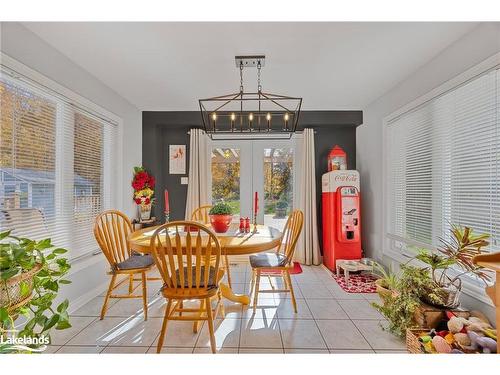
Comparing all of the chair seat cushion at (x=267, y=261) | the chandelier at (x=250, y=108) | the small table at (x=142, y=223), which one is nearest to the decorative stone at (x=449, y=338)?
the chair seat cushion at (x=267, y=261)

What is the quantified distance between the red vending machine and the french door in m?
0.72

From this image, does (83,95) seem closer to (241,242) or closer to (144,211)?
(144,211)

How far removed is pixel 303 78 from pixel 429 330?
8.17 feet

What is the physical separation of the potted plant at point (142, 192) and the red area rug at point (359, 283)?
109 inches

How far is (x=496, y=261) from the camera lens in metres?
1.07

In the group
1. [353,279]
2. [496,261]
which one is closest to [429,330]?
[496,261]

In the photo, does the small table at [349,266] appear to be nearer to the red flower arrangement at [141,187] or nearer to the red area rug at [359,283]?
the red area rug at [359,283]

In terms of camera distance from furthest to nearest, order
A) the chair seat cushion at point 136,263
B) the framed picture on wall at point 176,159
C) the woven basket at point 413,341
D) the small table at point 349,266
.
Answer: the framed picture on wall at point 176,159
the small table at point 349,266
the chair seat cushion at point 136,263
the woven basket at point 413,341

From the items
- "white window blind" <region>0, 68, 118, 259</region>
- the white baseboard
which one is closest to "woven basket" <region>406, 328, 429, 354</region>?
the white baseboard

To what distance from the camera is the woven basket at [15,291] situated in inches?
39.9

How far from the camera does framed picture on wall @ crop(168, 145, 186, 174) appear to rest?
3.90 meters

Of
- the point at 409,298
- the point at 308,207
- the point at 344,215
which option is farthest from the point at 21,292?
the point at 308,207

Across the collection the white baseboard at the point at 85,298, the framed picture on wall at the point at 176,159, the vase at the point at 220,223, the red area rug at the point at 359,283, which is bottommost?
the red area rug at the point at 359,283

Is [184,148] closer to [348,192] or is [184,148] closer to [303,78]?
[303,78]
